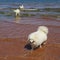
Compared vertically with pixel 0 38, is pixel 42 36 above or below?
above

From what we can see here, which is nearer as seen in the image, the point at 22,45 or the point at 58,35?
the point at 22,45

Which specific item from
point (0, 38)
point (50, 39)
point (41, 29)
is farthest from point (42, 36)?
point (0, 38)

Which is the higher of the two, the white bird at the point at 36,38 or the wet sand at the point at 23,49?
the white bird at the point at 36,38

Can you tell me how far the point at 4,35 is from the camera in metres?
10.7

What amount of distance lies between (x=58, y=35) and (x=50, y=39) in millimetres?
913

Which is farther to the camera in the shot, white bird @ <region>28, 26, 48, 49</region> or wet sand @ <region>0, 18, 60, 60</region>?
white bird @ <region>28, 26, 48, 49</region>

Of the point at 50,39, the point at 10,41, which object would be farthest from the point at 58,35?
the point at 10,41

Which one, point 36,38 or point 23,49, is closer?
point 36,38

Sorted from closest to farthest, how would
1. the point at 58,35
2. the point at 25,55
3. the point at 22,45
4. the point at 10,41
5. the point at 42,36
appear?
the point at 25,55 < the point at 42,36 < the point at 22,45 < the point at 10,41 < the point at 58,35

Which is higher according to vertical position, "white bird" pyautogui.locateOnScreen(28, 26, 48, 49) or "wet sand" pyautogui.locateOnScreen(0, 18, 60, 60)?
"white bird" pyautogui.locateOnScreen(28, 26, 48, 49)

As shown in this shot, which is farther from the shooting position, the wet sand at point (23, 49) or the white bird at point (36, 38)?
the white bird at point (36, 38)

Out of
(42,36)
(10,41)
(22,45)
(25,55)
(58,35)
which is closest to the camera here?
(25,55)

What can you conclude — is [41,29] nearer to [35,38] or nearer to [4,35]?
[35,38]

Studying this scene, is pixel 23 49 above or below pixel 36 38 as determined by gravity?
below
